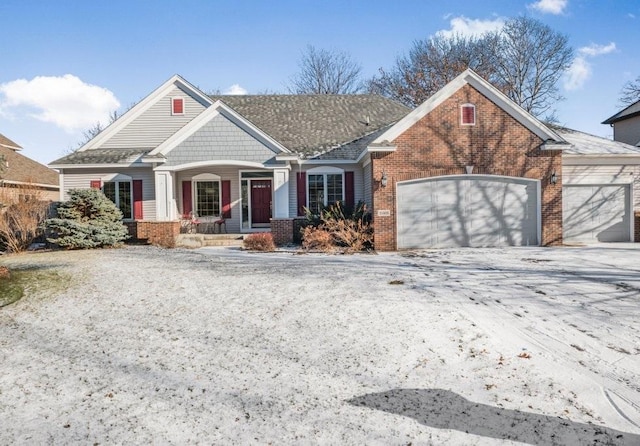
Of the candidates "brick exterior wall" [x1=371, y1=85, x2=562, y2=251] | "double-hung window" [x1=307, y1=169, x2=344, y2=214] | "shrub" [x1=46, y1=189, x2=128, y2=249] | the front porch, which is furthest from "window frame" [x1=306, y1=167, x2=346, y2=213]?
"shrub" [x1=46, y1=189, x2=128, y2=249]

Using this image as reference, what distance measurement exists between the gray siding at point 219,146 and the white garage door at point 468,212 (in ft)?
18.5

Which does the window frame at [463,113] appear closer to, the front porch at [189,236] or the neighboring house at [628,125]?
the front porch at [189,236]

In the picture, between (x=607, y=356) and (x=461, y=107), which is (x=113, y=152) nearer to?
(x=461, y=107)

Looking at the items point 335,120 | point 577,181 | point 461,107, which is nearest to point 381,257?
point 461,107

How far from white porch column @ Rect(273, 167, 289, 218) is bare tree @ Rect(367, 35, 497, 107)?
21.5 metres

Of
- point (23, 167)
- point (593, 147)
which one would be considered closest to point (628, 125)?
point (593, 147)

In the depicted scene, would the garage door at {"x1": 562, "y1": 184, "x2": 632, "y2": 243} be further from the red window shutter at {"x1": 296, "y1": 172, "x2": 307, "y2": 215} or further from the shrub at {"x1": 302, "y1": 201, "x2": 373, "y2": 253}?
the red window shutter at {"x1": 296, "y1": 172, "x2": 307, "y2": 215}

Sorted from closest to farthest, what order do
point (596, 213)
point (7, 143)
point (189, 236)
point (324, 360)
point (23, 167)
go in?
point (324, 360)
point (596, 213)
point (189, 236)
point (23, 167)
point (7, 143)

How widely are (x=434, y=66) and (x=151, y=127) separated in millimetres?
25063

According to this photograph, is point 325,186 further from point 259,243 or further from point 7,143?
point 7,143

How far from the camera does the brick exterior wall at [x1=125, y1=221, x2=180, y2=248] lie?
15742mm

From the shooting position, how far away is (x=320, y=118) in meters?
20.5

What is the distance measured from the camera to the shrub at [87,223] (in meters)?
13.9

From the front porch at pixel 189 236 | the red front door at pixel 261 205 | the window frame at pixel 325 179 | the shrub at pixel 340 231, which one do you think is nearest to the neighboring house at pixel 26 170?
the front porch at pixel 189 236
